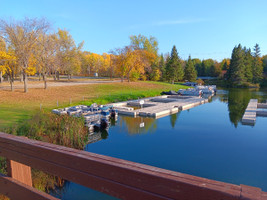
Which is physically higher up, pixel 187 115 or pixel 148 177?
pixel 148 177

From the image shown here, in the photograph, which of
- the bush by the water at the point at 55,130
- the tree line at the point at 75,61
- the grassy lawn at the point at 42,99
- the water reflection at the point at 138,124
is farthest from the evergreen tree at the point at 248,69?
the bush by the water at the point at 55,130

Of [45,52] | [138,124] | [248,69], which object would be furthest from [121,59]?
[248,69]

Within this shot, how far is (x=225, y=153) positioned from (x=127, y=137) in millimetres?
6063

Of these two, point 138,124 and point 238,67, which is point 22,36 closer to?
point 138,124

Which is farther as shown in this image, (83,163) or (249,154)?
(249,154)

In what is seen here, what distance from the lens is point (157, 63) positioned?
2522 inches

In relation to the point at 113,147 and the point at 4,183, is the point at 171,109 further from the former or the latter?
the point at 4,183

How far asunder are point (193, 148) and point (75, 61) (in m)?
40.1

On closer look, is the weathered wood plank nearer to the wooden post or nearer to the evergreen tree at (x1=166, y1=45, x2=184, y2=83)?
the wooden post

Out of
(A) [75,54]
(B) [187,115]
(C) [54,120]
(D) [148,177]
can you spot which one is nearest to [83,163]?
(D) [148,177]

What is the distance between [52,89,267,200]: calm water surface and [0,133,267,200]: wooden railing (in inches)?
259

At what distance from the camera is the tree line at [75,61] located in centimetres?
2298

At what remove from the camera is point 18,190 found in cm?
170

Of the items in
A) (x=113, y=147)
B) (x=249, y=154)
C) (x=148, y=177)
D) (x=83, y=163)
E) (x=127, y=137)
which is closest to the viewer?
(x=148, y=177)
